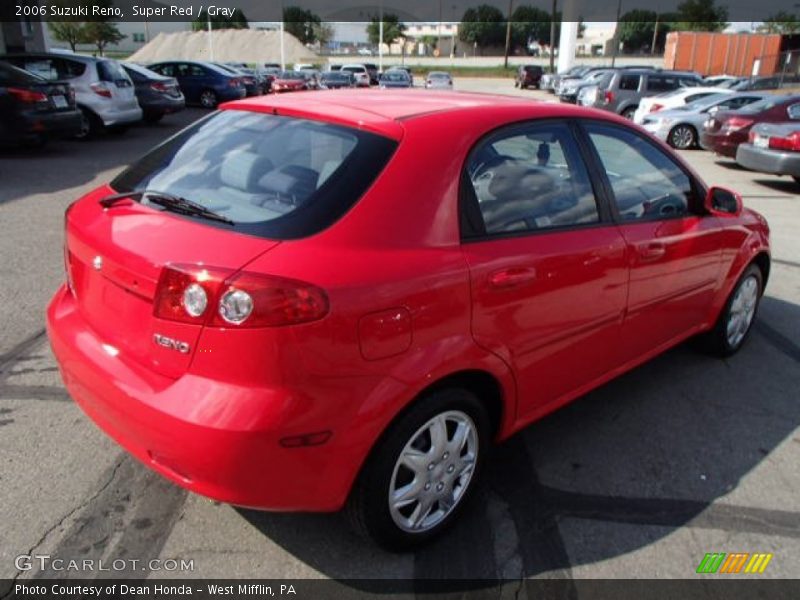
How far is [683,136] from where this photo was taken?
51.6 ft

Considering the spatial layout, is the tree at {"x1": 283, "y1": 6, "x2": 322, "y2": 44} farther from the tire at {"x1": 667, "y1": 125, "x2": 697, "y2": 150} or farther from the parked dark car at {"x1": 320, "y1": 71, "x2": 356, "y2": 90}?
the tire at {"x1": 667, "y1": 125, "x2": 697, "y2": 150}

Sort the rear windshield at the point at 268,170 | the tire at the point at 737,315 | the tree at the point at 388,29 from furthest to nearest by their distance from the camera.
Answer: the tree at the point at 388,29 < the tire at the point at 737,315 < the rear windshield at the point at 268,170

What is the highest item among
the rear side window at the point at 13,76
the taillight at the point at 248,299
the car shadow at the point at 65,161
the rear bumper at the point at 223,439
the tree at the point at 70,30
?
the tree at the point at 70,30

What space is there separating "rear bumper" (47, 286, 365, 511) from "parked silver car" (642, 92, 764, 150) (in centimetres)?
1502

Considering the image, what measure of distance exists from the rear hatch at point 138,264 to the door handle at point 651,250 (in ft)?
6.36

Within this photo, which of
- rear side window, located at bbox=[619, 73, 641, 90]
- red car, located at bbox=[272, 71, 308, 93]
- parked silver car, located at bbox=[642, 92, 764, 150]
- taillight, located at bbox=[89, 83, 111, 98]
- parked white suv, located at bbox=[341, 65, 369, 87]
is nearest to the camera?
taillight, located at bbox=[89, 83, 111, 98]

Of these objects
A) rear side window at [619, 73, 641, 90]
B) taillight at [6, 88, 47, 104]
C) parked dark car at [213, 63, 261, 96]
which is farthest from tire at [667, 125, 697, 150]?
parked dark car at [213, 63, 261, 96]

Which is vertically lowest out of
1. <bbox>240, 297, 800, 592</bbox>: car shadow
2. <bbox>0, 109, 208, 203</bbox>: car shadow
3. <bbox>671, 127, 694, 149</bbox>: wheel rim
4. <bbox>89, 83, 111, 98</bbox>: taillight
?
<bbox>0, 109, 208, 203</bbox>: car shadow

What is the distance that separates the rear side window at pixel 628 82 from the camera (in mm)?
20250

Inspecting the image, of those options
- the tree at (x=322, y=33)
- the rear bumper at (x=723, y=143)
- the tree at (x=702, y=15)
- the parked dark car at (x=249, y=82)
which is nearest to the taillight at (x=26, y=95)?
the rear bumper at (x=723, y=143)

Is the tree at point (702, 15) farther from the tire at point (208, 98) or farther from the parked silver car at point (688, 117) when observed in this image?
the tire at point (208, 98)

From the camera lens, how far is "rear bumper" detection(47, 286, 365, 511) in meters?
2.02

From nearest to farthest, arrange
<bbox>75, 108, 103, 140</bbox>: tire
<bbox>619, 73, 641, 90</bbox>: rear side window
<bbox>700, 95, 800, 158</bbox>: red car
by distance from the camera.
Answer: <bbox>700, 95, 800, 158</bbox>: red car
<bbox>75, 108, 103, 140</bbox>: tire
<bbox>619, 73, 641, 90</bbox>: rear side window

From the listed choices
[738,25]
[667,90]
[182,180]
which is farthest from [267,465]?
[738,25]
